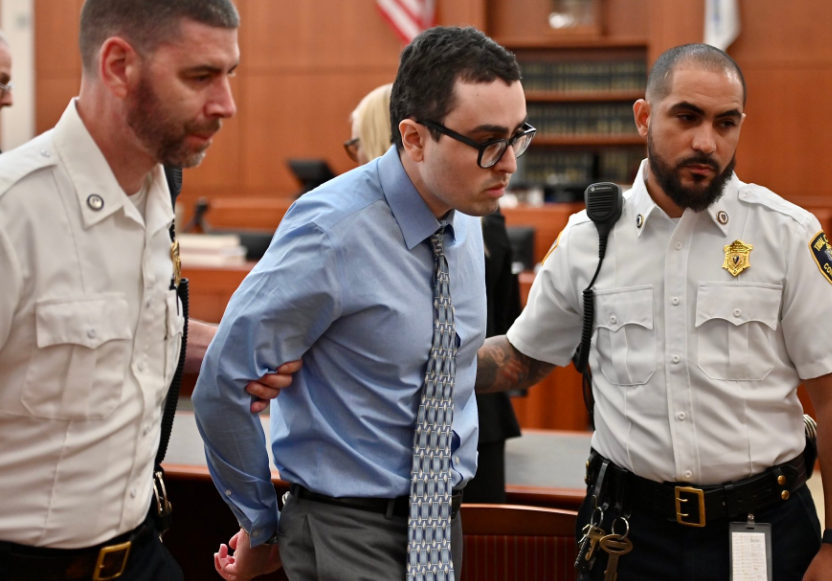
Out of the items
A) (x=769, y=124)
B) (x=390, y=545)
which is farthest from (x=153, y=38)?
(x=769, y=124)

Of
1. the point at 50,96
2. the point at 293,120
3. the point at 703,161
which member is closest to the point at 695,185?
the point at 703,161

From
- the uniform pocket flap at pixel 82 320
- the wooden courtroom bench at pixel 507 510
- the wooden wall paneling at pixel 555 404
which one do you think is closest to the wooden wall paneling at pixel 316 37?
the wooden wall paneling at pixel 555 404

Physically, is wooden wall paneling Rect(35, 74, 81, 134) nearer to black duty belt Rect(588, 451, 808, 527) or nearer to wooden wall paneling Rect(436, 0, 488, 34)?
wooden wall paneling Rect(436, 0, 488, 34)

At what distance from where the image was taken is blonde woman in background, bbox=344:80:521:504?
224cm

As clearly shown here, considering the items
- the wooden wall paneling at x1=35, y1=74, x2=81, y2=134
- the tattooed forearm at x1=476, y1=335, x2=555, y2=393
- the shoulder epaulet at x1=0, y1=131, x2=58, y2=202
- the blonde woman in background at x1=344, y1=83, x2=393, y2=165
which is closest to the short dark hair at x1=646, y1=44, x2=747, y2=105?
the tattooed forearm at x1=476, y1=335, x2=555, y2=393

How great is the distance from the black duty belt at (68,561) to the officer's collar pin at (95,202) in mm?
442

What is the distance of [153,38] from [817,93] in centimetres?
776

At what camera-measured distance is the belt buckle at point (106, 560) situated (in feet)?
4.03

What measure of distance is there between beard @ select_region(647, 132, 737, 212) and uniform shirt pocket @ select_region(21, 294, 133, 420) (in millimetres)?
1044

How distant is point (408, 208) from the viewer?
4.82ft

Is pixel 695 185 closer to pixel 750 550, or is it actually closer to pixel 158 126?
pixel 750 550

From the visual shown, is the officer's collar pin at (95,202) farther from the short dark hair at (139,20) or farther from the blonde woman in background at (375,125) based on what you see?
the blonde woman in background at (375,125)

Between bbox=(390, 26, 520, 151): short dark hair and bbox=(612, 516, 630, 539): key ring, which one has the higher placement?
bbox=(390, 26, 520, 151): short dark hair

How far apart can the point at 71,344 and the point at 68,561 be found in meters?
0.29
